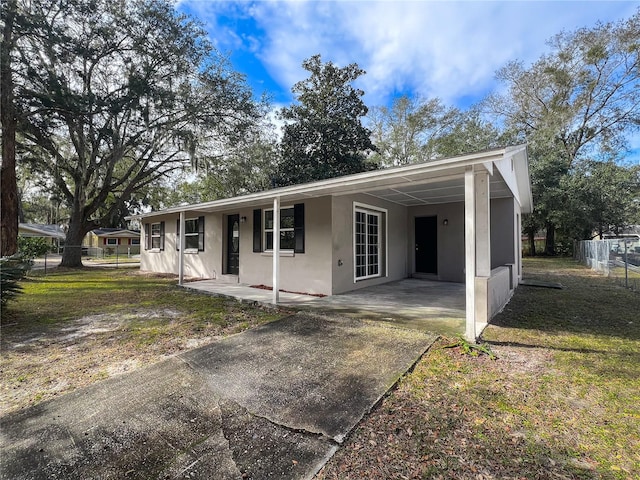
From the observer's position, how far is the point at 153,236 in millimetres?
13367

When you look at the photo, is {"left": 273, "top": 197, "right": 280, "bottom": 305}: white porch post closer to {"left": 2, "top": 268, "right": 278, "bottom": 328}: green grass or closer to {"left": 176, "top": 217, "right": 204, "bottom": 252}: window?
{"left": 2, "top": 268, "right": 278, "bottom": 328}: green grass

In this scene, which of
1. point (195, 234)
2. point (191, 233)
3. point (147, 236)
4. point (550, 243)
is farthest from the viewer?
point (550, 243)

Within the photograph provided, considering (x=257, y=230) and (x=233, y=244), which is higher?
(x=257, y=230)

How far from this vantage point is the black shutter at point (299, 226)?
7418 millimetres

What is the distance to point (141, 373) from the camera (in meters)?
3.11

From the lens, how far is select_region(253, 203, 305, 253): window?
7.47 meters

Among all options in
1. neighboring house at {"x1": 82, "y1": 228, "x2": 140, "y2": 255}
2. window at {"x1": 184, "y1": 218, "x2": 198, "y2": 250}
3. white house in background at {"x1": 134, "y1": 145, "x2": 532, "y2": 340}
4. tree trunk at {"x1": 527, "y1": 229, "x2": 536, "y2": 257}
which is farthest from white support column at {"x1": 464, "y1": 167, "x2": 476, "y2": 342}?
neighboring house at {"x1": 82, "y1": 228, "x2": 140, "y2": 255}

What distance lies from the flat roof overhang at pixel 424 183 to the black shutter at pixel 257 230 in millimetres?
267

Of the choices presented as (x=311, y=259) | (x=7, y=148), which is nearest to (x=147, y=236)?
(x=7, y=148)

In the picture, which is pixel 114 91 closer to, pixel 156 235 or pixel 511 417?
pixel 156 235

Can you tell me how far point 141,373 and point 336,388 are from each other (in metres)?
2.04

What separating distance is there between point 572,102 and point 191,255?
80.8 ft

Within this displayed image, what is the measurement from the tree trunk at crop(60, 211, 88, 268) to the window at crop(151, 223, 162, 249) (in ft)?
12.8

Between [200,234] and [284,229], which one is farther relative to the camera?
[200,234]
